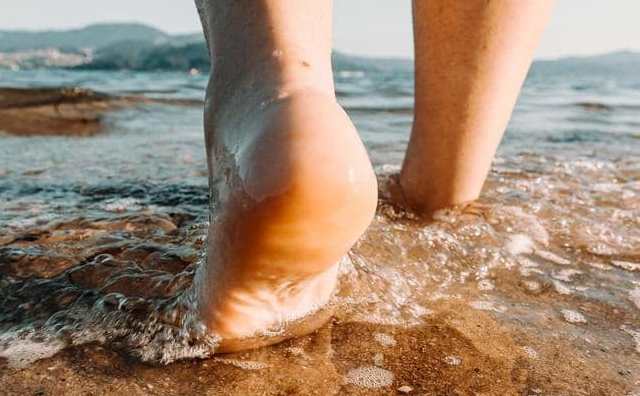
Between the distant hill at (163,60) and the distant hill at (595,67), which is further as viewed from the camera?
the distant hill at (595,67)

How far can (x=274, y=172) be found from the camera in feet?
2.29

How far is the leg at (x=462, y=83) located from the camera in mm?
1309

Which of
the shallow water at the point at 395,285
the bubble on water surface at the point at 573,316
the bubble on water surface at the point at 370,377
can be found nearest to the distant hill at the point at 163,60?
the shallow water at the point at 395,285

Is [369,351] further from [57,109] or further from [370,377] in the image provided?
[57,109]

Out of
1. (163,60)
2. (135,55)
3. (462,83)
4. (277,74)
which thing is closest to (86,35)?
(135,55)

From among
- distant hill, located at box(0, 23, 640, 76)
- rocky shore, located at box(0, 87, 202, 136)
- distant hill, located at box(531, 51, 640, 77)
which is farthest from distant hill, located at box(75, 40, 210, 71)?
rocky shore, located at box(0, 87, 202, 136)

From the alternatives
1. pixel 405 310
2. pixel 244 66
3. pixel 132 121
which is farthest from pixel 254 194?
pixel 132 121

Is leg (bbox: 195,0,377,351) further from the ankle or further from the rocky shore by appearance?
the rocky shore

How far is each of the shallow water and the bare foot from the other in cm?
11

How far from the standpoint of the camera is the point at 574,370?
35.5 inches

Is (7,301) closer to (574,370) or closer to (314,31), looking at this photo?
(314,31)

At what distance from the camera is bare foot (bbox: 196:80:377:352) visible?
696 millimetres

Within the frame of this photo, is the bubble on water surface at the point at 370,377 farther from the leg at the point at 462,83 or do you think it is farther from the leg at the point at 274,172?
the leg at the point at 462,83

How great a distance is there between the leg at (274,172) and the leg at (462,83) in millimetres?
517
